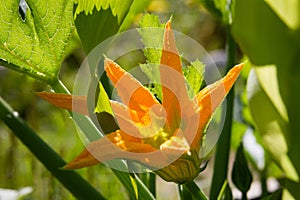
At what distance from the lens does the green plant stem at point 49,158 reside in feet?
1.14

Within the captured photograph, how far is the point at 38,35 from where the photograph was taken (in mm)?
309

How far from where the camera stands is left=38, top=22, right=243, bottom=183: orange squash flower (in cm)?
24

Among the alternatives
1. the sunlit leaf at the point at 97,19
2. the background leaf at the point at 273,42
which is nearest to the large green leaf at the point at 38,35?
the sunlit leaf at the point at 97,19

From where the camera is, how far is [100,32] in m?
0.32

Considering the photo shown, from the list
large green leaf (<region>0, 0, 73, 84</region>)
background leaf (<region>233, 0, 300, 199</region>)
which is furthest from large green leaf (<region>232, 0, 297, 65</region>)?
large green leaf (<region>0, 0, 73, 84</region>)

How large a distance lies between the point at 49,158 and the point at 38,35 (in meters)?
0.08

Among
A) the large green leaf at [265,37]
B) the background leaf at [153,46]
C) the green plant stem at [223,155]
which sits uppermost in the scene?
the large green leaf at [265,37]

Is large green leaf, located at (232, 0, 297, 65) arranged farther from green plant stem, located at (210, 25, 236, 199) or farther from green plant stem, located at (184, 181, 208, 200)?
green plant stem, located at (210, 25, 236, 199)

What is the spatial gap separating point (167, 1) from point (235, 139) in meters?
1.22

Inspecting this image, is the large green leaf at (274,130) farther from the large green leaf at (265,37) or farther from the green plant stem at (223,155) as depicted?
the green plant stem at (223,155)

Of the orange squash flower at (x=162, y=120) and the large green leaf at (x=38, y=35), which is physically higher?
the large green leaf at (x=38, y=35)

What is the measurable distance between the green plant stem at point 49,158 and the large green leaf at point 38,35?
61 mm

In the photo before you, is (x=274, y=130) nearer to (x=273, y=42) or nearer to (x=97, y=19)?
(x=273, y=42)

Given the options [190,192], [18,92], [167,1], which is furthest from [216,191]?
[167,1]
